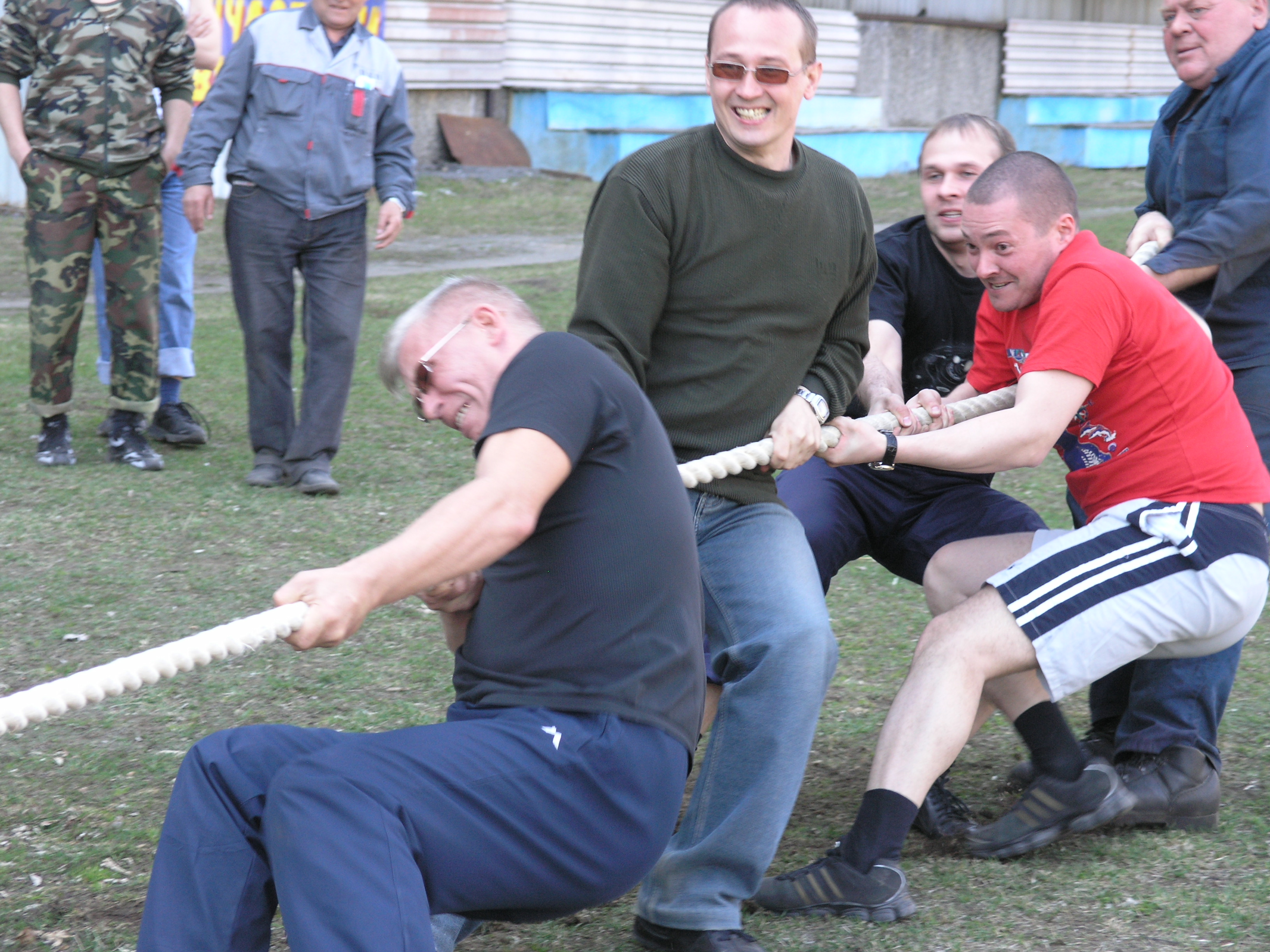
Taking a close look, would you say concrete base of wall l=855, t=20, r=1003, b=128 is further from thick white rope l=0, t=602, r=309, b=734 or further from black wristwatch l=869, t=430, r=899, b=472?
thick white rope l=0, t=602, r=309, b=734

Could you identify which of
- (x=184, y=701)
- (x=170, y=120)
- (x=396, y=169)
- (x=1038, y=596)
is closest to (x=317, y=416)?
(x=396, y=169)

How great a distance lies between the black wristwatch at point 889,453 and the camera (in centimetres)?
311

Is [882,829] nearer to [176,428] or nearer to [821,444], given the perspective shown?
[821,444]

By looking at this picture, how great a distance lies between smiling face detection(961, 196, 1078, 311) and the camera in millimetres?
3227

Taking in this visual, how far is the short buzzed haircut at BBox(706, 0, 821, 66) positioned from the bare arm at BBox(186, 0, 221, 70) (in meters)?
4.48

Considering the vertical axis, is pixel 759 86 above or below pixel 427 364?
above

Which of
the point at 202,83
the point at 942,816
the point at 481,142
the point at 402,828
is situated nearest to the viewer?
the point at 402,828

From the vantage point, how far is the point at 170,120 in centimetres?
623

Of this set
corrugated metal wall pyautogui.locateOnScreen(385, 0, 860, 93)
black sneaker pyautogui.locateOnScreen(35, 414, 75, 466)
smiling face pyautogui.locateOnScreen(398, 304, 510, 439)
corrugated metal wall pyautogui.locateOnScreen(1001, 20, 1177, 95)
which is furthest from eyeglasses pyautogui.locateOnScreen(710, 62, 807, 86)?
corrugated metal wall pyautogui.locateOnScreen(1001, 20, 1177, 95)

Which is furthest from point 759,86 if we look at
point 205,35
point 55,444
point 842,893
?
point 205,35

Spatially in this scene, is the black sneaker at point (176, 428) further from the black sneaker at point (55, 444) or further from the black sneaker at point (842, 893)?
the black sneaker at point (842, 893)

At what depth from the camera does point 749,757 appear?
278 centimetres

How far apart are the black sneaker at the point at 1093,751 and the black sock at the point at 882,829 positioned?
2.24 feet

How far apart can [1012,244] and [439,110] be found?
14.4 m
